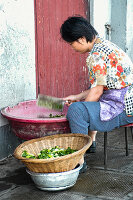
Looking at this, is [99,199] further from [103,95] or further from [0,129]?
[0,129]

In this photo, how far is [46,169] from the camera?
2.91 metres

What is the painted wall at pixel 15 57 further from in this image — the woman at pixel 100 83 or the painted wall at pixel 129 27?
the painted wall at pixel 129 27

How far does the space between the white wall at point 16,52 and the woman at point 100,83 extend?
93 centimetres

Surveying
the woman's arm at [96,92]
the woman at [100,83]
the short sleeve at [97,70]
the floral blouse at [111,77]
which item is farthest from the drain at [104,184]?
the short sleeve at [97,70]

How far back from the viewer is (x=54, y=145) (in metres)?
3.41

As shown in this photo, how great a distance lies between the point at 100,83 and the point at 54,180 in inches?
43.4

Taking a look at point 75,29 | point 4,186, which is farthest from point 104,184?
point 75,29

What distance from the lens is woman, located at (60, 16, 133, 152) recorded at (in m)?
3.35

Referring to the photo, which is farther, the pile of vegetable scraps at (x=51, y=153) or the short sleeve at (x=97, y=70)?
the short sleeve at (x=97, y=70)

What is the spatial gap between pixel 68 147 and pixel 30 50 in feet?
5.59

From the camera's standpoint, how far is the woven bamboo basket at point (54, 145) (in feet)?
9.32

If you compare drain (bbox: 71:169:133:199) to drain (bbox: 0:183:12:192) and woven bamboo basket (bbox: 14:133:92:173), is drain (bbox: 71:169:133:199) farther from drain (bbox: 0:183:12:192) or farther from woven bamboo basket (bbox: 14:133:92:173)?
drain (bbox: 0:183:12:192)

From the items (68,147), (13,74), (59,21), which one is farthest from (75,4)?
(68,147)

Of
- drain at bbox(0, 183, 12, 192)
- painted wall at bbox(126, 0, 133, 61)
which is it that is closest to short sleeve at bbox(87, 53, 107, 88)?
drain at bbox(0, 183, 12, 192)
